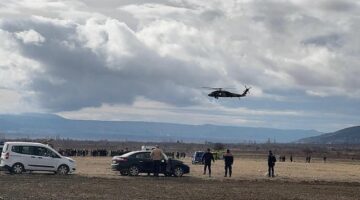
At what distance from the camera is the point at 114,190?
25.8 meters

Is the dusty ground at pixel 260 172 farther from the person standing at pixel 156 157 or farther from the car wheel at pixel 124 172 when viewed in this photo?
the person standing at pixel 156 157

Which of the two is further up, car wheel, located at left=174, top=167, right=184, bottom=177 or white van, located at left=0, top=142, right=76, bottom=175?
white van, located at left=0, top=142, right=76, bottom=175

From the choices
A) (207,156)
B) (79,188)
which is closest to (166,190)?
(79,188)

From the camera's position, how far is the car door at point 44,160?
114 ft

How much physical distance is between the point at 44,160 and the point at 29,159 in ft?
2.41

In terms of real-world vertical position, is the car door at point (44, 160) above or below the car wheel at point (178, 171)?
above

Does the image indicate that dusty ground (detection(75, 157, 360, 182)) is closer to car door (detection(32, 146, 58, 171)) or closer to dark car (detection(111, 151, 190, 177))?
dark car (detection(111, 151, 190, 177))

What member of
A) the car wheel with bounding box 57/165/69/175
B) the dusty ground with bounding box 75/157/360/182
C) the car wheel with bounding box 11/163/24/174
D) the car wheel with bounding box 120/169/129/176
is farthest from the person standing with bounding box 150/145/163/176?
the car wheel with bounding box 11/163/24/174

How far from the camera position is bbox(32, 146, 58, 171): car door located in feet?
114

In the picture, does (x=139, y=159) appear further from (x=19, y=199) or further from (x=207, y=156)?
(x=19, y=199)

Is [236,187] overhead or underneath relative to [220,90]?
underneath

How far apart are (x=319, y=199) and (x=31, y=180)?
12.5 meters

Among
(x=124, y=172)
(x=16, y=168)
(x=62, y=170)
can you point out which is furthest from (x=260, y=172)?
(x=16, y=168)

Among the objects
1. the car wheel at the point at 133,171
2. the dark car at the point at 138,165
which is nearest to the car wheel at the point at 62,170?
the dark car at the point at 138,165
